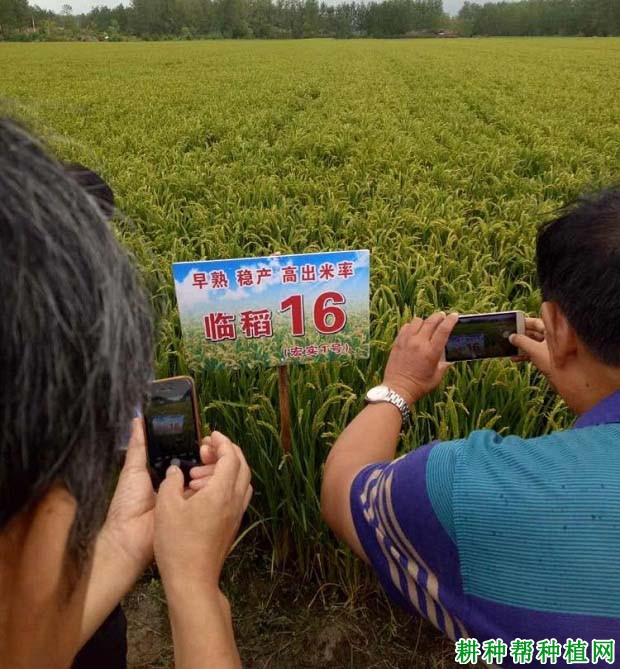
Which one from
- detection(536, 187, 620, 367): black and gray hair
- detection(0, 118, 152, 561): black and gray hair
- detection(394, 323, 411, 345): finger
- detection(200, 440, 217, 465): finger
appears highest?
detection(0, 118, 152, 561): black and gray hair

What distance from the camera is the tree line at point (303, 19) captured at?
6100 centimetres

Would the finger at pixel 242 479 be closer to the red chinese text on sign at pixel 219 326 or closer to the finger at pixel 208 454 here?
the finger at pixel 208 454

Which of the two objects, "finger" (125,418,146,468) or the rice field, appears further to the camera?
the rice field

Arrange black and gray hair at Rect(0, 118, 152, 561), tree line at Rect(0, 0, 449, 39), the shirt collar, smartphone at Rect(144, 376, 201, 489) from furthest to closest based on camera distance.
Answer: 1. tree line at Rect(0, 0, 449, 39)
2. smartphone at Rect(144, 376, 201, 489)
3. the shirt collar
4. black and gray hair at Rect(0, 118, 152, 561)

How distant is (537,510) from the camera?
82 cm

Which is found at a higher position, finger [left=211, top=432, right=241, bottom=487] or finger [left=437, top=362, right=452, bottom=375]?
finger [left=211, top=432, right=241, bottom=487]

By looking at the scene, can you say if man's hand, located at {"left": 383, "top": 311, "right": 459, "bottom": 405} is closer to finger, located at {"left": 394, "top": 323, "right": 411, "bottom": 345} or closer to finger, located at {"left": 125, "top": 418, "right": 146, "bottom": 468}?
finger, located at {"left": 394, "top": 323, "right": 411, "bottom": 345}

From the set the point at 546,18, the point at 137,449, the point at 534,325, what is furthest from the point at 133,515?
the point at 546,18

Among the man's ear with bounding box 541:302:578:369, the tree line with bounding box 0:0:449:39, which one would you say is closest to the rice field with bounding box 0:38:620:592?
the man's ear with bounding box 541:302:578:369

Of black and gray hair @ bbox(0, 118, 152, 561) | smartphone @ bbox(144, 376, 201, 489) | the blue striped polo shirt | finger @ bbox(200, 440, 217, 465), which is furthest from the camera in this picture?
smartphone @ bbox(144, 376, 201, 489)

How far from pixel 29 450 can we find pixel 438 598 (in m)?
0.70

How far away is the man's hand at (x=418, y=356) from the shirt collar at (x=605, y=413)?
0.48 meters

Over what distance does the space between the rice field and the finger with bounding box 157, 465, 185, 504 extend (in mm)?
322

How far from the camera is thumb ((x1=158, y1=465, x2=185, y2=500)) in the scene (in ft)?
3.41
